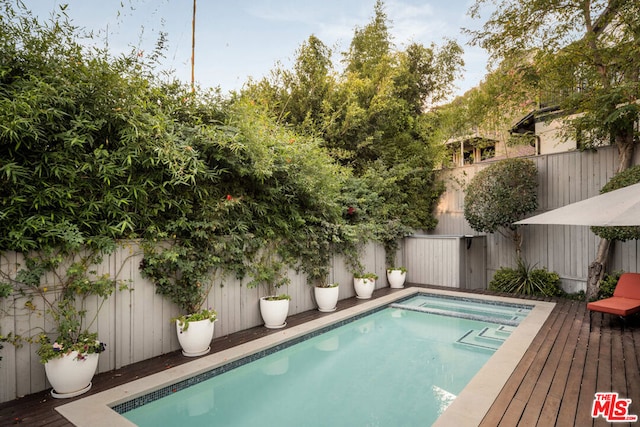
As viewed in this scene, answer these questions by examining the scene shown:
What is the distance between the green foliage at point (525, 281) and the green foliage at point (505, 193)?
3.42 ft

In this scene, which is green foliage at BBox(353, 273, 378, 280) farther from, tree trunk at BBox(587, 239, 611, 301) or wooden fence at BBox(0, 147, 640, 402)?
tree trunk at BBox(587, 239, 611, 301)

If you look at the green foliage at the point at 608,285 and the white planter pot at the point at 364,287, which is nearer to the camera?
the green foliage at the point at 608,285

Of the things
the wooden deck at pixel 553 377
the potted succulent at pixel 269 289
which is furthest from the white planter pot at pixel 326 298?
the wooden deck at pixel 553 377

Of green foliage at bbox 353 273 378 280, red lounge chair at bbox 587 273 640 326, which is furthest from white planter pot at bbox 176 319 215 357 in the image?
red lounge chair at bbox 587 273 640 326

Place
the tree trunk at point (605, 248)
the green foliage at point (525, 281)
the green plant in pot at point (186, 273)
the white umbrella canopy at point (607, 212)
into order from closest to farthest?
1. the white umbrella canopy at point (607, 212)
2. the green plant in pot at point (186, 273)
3. the tree trunk at point (605, 248)
4. the green foliage at point (525, 281)

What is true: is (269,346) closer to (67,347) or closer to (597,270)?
(67,347)

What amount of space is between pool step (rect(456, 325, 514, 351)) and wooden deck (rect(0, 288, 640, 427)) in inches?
19.9

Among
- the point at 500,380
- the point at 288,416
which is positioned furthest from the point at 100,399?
the point at 500,380

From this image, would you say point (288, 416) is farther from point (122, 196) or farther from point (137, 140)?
point (137, 140)

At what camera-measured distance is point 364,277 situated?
22.2 ft

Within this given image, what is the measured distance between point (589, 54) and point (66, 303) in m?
8.41

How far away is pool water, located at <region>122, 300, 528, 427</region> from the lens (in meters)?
3.08

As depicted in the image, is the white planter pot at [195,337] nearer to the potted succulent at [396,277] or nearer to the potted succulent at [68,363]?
the potted succulent at [68,363]

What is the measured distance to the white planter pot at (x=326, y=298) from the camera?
583cm
